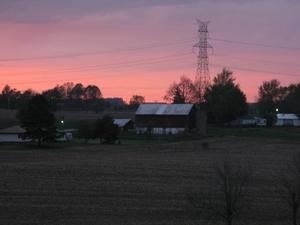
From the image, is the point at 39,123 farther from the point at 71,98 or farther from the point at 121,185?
the point at 71,98

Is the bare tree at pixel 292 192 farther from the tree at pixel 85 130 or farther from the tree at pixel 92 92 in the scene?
the tree at pixel 92 92

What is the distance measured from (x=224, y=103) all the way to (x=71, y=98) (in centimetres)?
7842

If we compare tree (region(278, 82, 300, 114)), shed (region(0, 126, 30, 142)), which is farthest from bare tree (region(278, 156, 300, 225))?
tree (region(278, 82, 300, 114))

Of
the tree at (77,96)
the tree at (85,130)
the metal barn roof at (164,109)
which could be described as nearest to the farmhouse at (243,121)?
the metal barn roof at (164,109)

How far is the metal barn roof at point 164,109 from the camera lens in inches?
3532

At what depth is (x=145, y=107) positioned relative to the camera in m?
93.9

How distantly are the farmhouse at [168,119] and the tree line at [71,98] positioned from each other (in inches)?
2319

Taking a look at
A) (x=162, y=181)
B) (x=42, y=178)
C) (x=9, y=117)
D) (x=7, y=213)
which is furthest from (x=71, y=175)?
(x=9, y=117)

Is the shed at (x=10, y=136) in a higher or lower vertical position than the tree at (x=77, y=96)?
lower

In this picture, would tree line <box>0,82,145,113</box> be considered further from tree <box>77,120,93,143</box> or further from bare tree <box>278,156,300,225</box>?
bare tree <box>278,156,300,225</box>

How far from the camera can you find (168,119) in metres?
89.4

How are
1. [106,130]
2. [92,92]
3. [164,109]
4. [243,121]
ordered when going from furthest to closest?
[92,92], [243,121], [164,109], [106,130]

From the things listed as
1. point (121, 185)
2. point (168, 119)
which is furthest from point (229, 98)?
point (121, 185)

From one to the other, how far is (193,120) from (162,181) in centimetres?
5420
